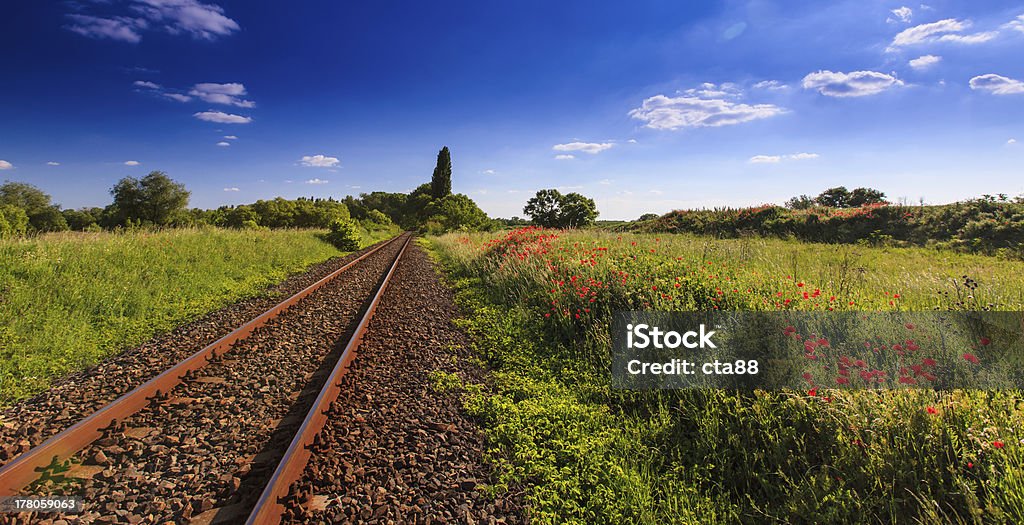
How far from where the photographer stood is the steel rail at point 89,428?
282 centimetres

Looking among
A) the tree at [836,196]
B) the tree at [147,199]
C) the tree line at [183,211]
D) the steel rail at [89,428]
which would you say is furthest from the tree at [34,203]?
the tree at [836,196]

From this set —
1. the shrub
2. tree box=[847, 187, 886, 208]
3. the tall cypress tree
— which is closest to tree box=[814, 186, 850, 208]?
tree box=[847, 187, 886, 208]

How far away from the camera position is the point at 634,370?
4660 millimetres

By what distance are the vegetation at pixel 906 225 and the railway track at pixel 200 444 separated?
49.5 feet

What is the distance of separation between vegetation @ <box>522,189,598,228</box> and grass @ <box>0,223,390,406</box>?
3704 centimetres

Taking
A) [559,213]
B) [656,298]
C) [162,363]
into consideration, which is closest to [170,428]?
[162,363]

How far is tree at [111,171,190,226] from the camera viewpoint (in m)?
51.6

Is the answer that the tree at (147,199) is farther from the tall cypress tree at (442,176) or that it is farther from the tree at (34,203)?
the tall cypress tree at (442,176)

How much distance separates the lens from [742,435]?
3.33m

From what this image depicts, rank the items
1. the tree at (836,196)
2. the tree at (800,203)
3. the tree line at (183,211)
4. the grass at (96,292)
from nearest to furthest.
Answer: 1. the grass at (96,292)
2. the tree at (800,203)
3. the tree at (836,196)
4. the tree line at (183,211)

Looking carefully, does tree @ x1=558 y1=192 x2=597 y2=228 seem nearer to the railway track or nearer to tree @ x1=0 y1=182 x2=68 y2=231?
the railway track

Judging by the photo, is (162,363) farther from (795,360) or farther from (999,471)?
(999,471)

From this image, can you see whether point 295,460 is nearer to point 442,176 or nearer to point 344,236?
point 344,236

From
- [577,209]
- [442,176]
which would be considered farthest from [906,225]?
[442,176]
